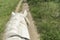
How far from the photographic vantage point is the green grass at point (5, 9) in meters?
6.96

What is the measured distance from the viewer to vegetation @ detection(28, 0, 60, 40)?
647 cm

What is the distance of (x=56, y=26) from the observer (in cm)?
688

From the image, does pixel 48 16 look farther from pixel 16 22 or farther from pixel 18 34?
pixel 18 34

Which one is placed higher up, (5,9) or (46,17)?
(5,9)

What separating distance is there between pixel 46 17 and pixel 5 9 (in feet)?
4.84

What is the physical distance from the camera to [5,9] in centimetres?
799

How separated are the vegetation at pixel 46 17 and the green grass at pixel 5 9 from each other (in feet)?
2.39

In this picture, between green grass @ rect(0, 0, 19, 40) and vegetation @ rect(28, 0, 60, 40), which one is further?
green grass @ rect(0, 0, 19, 40)

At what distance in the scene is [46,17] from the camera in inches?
304

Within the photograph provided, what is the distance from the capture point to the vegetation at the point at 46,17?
6465mm

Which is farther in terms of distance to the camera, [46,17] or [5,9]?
[5,9]

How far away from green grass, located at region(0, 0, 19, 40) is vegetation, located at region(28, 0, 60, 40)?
729mm

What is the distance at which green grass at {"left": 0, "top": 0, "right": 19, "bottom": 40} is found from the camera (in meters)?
6.96

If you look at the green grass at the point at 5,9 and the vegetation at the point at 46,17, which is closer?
the vegetation at the point at 46,17
